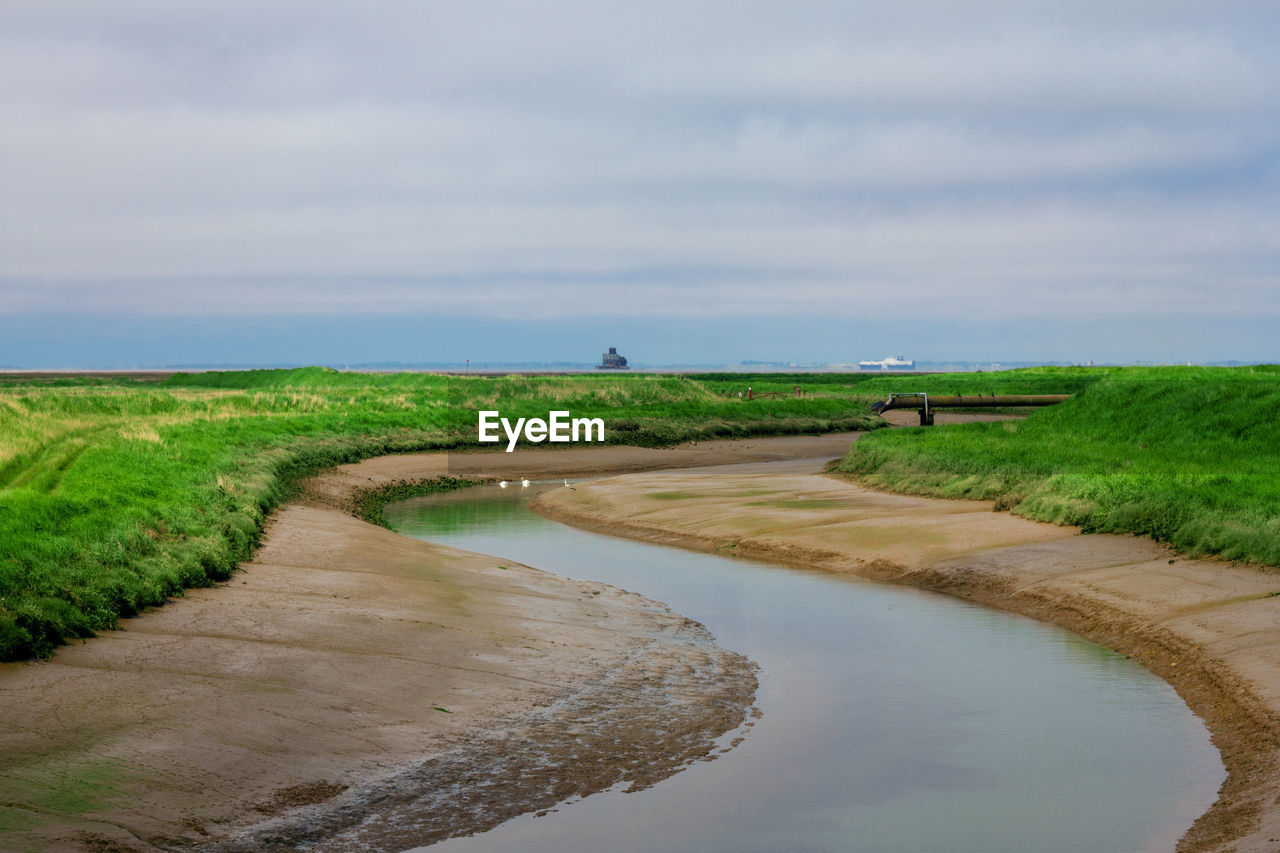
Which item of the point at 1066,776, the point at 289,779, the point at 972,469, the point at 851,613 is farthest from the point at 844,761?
the point at 972,469

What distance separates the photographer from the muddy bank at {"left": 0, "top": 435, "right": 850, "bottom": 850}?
10008mm

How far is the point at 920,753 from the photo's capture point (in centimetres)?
1280

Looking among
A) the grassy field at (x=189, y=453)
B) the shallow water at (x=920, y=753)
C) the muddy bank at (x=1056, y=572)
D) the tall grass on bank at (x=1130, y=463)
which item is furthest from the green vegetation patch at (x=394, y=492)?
the shallow water at (x=920, y=753)

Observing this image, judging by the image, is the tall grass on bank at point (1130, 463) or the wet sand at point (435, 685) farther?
the tall grass on bank at point (1130, 463)

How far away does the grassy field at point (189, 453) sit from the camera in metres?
16.1

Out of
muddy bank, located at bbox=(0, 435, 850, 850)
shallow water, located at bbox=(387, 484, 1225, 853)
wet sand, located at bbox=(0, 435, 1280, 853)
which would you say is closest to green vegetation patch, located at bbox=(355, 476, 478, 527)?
wet sand, located at bbox=(0, 435, 1280, 853)

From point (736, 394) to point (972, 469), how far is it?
62.6m

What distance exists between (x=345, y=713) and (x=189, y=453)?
25014 millimetres

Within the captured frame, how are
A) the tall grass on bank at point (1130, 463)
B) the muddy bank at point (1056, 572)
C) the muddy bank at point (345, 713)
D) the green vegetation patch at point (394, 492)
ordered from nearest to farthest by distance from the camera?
the muddy bank at point (345, 713) → the muddy bank at point (1056, 572) → the tall grass on bank at point (1130, 463) → the green vegetation patch at point (394, 492)

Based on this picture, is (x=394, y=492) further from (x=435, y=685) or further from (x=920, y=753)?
(x=920, y=753)

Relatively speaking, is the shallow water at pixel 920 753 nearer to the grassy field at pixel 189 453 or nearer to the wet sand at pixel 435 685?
the wet sand at pixel 435 685

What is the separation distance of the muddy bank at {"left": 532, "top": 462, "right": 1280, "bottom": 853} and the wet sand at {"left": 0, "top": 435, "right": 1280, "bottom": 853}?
57 millimetres

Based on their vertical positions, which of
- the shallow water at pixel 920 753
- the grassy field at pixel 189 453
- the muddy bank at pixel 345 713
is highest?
the grassy field at pixel 189 453

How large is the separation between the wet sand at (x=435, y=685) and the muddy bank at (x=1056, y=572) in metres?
0.06
